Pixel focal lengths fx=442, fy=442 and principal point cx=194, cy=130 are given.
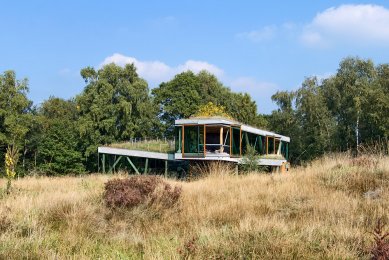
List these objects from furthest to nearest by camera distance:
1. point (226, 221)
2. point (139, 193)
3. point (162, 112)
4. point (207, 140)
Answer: point (162, 112), point (207, 140), point (139, 193), point (226, 221)

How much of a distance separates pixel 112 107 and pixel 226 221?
37.6m

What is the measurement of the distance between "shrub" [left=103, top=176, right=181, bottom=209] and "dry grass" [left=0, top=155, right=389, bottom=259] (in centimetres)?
23

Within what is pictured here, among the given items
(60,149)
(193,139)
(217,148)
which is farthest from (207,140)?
(60,149)

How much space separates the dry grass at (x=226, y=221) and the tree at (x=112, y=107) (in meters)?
32.8

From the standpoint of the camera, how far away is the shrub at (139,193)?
9852mm

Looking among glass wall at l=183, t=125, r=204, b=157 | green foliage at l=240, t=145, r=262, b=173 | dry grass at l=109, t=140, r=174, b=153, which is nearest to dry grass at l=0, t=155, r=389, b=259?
green foliage at l=240, t=145, r=262, b=173

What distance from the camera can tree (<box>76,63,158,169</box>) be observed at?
1768 inches

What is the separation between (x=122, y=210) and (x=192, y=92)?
41.1m

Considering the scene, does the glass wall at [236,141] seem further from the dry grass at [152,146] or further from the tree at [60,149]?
the tree at [60,149]

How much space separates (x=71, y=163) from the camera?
44.5 m

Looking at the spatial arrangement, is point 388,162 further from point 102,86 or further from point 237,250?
point 102,86

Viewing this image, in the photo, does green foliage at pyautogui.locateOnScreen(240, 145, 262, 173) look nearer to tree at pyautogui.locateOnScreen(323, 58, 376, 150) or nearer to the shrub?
the shrub

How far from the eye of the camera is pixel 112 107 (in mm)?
44781

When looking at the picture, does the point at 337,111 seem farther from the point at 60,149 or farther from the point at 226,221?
the point at 226,221
